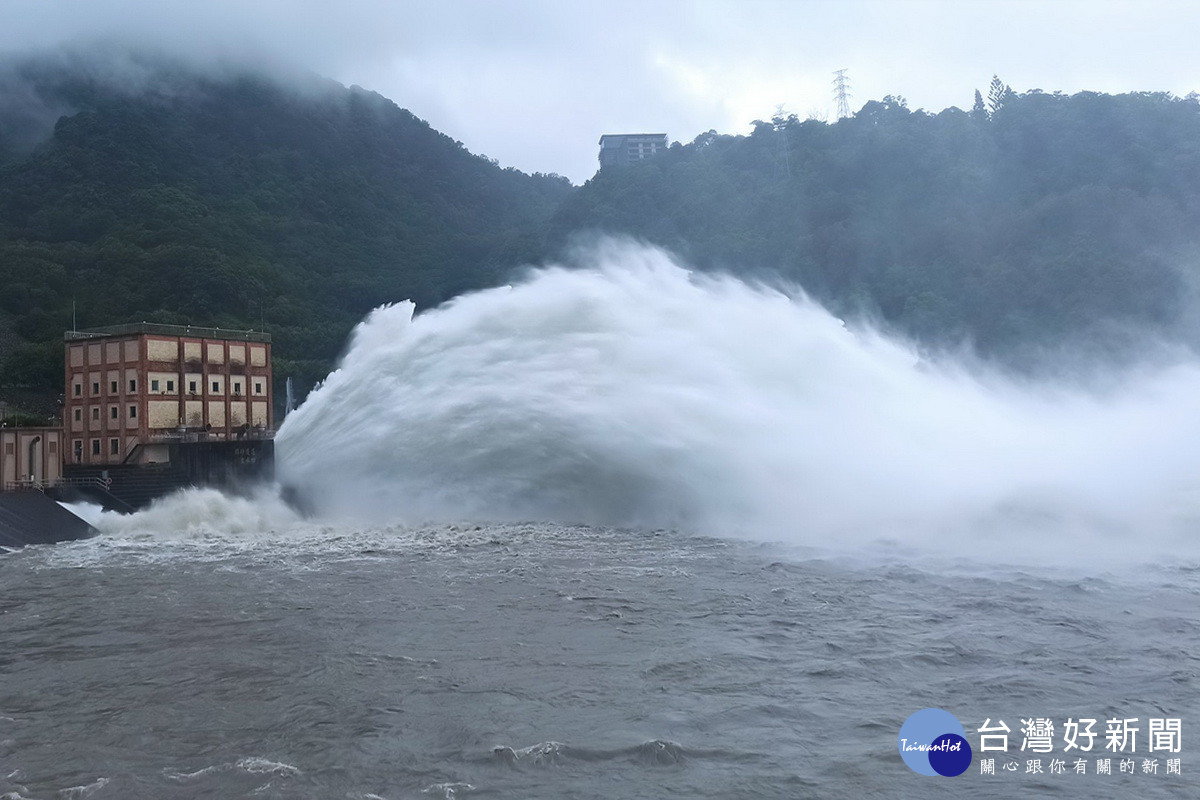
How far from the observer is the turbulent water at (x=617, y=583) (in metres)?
10.0

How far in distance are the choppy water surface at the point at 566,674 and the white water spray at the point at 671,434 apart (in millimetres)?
5473

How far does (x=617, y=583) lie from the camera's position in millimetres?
18969

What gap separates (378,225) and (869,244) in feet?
174

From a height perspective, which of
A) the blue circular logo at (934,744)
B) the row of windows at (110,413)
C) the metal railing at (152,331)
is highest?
the metal railing at (152,331)

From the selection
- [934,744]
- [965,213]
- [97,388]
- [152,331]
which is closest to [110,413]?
[97,388]

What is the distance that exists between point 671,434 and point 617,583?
27.8ft

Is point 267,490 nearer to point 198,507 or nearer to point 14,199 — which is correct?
point 198,507

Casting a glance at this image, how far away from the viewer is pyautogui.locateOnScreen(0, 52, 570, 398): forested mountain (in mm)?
73438

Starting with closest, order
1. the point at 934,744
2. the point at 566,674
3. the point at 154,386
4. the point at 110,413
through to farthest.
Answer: the point at 934,744
the point at 566,674
the point at 154,386
the point at 110,413

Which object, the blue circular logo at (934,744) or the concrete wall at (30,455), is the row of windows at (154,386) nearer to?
the concrete wall at (30,455)

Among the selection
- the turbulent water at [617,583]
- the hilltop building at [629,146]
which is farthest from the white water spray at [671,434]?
the hilltop building at [629,146]

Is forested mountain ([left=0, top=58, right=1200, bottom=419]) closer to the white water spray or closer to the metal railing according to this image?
the metal railing

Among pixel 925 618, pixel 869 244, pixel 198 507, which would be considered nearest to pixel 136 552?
pixel 198 507

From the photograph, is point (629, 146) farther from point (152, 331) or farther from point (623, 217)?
point (152, 331)
